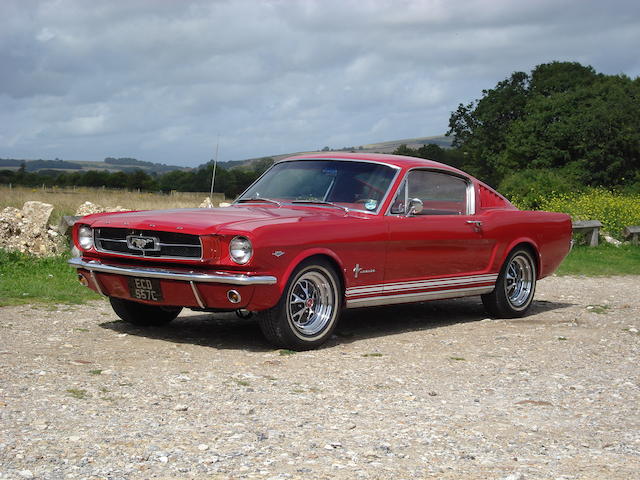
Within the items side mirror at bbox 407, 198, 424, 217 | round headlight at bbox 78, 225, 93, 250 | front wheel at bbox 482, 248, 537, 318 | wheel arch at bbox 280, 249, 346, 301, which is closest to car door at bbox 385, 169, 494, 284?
side mirror at bbox 407, 198, 424, 217

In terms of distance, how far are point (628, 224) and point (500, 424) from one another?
18552mm

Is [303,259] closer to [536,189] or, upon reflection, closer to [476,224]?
[476,224]

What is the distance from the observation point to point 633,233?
20.3 m

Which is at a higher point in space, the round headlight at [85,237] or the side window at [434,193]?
the side window at [434,193]

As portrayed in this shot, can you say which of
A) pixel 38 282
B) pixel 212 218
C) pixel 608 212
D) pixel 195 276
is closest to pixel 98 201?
pixel 608 212

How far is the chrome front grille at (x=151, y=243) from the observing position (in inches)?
266

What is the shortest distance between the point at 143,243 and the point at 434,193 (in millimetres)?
2985

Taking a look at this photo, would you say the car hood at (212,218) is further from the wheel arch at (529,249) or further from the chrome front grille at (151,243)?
the wheel arch at (529,249)

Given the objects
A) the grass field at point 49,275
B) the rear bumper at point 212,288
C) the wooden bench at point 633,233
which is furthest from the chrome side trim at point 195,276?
the wooden bench at point 633,233

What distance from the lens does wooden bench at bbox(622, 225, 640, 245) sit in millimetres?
20266

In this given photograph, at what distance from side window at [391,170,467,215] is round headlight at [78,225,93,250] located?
2.57 metres

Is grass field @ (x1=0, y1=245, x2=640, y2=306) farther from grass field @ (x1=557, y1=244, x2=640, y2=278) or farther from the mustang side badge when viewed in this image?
the mustang side badge

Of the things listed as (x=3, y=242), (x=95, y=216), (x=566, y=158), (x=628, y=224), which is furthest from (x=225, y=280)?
(x=566, y=158)

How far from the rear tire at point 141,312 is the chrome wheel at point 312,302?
1425mm
